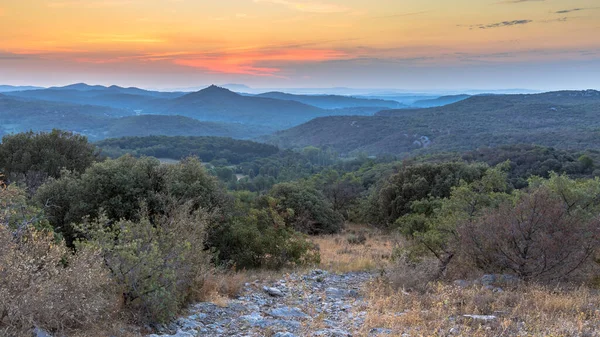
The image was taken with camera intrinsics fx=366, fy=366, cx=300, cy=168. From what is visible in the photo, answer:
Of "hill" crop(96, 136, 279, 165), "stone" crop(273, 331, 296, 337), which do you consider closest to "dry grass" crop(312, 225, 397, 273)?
"stone" crop(273, 331, 296, 337)

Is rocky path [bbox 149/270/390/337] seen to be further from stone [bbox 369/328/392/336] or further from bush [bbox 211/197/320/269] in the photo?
bush [bbox 211/197/320/269]

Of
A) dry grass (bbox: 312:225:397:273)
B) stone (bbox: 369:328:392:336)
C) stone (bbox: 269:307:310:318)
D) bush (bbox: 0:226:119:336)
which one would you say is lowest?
dry grass (bbox: 312:225:397:273)

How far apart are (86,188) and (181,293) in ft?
22.4

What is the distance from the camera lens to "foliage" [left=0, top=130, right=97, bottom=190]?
20844 millimetres

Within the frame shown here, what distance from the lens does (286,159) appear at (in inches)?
4638

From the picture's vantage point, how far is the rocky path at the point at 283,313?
19.1 feet

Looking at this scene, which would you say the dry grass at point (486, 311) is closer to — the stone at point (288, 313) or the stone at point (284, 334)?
the stone at point (284, 334)

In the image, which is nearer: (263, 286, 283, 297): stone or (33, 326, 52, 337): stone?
(33, 326, 52, 337): stone

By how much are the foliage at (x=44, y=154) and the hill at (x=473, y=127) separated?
298ft

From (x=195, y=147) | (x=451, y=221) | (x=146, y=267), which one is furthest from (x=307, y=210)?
(x=195, y=147)

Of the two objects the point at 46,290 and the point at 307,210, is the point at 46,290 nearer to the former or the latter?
the point at 46,290

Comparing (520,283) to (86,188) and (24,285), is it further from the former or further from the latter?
(86,188)

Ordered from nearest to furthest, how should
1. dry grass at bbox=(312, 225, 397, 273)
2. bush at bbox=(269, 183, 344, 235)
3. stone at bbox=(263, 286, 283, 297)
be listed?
stone at bbox=(263, 286, 283, 297), dry grass at bbox=(312, 225, 397, 273), bush at bbox=(269, 183, 344, 235)

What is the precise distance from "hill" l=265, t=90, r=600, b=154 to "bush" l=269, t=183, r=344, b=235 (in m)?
77.2
